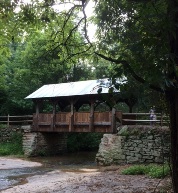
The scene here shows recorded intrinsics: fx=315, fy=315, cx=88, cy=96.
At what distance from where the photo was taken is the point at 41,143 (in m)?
21.9

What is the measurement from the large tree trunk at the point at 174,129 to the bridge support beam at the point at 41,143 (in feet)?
57.6

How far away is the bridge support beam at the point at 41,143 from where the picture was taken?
2141 centimetres

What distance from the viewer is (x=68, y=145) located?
24859 mm

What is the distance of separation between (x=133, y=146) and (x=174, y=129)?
10818 mm

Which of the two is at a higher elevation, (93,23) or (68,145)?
→ (93,23)

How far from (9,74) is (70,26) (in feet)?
74.8

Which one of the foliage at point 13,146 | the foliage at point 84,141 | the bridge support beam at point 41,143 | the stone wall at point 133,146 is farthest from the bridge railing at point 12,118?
the stone wall at point 133,146

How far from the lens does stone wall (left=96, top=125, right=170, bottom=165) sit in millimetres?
14367

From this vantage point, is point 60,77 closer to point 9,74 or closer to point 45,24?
point 9,74

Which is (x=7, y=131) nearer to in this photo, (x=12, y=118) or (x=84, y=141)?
(x=12, y=118)

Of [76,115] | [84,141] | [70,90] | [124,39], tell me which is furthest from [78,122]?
[124,39]

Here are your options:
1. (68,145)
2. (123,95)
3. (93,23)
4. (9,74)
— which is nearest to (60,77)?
(9,74)

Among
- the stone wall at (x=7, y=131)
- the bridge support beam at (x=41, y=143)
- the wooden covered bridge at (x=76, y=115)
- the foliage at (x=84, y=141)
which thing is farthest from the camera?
the foliage at (x=84, y=141)

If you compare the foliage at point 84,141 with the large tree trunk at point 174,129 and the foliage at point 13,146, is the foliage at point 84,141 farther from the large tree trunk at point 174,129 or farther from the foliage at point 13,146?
the large tree trunk at point 174,129
